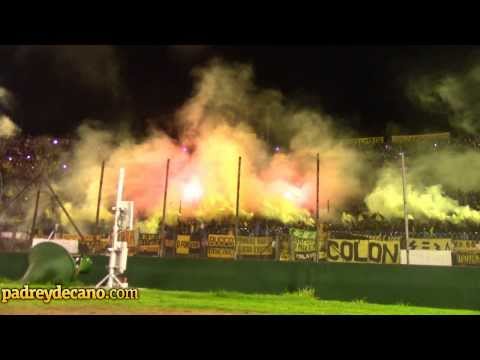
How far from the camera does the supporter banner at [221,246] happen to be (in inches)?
333

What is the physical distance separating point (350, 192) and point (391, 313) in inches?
184

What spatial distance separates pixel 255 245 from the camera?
887cm

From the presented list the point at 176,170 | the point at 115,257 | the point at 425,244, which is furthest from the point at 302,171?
the point at 115,257

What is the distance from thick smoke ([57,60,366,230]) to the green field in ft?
7.54

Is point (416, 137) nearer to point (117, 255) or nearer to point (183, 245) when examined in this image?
point (183, 245)

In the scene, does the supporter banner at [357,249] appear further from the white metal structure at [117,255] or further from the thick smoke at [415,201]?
the white metal structure at [117,255]

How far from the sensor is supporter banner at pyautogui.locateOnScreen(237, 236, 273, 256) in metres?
8.70

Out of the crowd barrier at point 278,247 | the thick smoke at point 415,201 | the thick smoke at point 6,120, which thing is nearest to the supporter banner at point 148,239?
the crowd barrier at point 278,247

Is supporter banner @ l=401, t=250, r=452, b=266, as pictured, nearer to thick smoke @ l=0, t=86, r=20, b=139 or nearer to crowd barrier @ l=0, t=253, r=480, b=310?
crowd barrier @ l=0, t=253, r=480, b=310

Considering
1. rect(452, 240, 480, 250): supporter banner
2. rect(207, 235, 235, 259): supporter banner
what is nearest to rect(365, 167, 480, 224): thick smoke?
rect(452, 240, 480, 250): supporter banner

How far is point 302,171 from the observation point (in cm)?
894

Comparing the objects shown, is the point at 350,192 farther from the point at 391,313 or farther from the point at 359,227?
the point at 391,313

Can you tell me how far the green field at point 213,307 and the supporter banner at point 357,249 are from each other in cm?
209

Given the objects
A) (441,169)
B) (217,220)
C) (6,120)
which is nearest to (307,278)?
(217,220)
